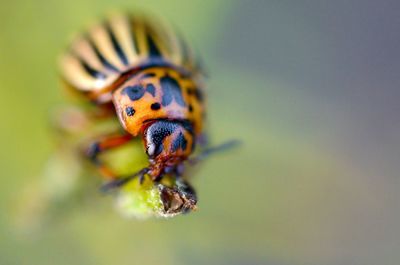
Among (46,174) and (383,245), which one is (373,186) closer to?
(383,245)

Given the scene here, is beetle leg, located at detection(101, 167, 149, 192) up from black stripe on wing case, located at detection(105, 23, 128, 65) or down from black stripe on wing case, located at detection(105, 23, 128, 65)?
down

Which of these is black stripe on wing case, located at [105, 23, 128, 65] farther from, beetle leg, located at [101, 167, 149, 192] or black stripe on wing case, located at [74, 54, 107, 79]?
beetle leg, located at [101, 167, 149, 192]

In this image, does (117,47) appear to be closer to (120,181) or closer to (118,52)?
(118,52)

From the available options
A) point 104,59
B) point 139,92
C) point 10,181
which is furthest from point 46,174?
point 139,92

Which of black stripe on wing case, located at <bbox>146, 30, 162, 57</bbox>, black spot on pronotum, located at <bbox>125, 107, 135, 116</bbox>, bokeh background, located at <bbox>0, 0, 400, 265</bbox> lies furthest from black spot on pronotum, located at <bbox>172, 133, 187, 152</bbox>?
bokeh background, located at <bbox>0, 0, 400, 265</bbox>

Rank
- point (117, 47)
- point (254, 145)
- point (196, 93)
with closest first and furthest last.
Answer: point (196, 93)
point (117, 47)
point (254, 145)

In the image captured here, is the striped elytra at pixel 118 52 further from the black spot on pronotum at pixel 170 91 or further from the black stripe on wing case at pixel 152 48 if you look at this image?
the black spot on pronotum at pixel 170 91

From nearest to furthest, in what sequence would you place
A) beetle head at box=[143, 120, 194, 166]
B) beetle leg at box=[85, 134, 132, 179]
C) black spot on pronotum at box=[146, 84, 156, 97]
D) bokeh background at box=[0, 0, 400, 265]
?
beetle head at box=[143, 120, 194, 166]
black spot on pronotum at box=[146, 84, 156, 97]
beetle leg at box=[85, 134, 132, 179]
bokeh background at box=[0, 0, 400, 265]

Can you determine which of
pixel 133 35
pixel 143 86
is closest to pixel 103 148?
pixel 143 86

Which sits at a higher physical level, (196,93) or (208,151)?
(196,93)
